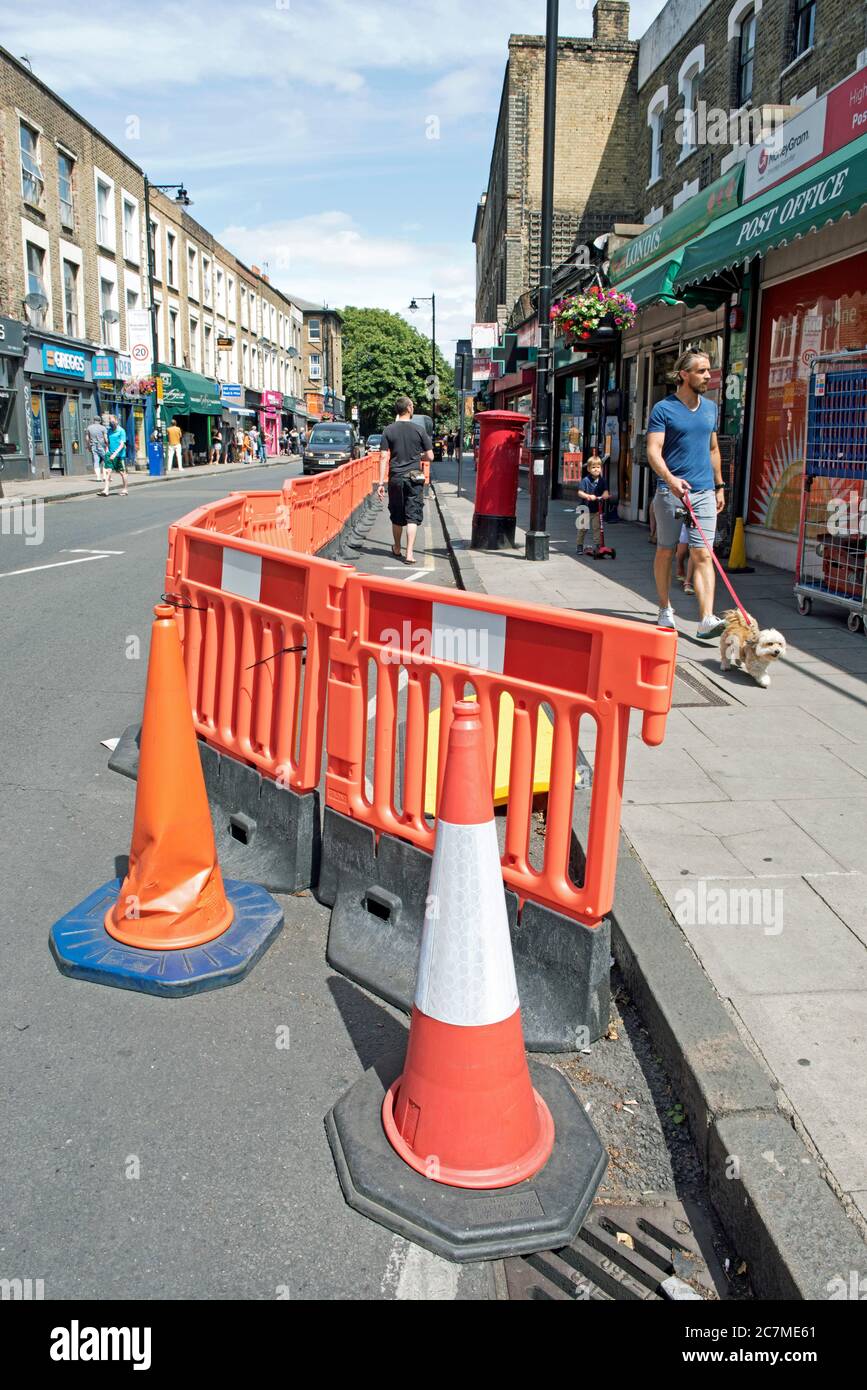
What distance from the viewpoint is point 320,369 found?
10281cm

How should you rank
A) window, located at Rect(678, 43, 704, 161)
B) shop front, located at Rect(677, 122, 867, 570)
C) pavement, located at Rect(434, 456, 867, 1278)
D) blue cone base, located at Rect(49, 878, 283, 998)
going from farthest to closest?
window, located at Rect(678, 43, 704, 161) → shop front, located at Rect(677, 122, 867, 570) → blue cone base, located at Rect(49, 878, 283, 998) → pavement, located at Rect(434, 456, 867, 1278)

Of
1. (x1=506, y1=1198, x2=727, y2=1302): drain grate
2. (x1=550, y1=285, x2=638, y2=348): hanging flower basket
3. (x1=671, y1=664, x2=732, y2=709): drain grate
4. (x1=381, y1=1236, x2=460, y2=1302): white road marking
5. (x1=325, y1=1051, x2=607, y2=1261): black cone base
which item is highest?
(x1=550, y1=285, x2=638, y2=348): hanging flower basket

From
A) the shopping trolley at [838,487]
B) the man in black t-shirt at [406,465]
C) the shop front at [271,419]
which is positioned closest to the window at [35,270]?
the man in black t-shirt at [406,465]

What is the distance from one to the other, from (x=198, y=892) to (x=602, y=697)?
1.60 meters

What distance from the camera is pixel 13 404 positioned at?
29.9m

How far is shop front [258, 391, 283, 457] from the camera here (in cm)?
7094

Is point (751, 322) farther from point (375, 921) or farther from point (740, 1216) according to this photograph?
point (740, 1216)

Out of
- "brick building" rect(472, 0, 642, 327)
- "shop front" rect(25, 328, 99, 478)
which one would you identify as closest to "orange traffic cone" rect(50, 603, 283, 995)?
"brick building" rect(472, 0, 642, 327)

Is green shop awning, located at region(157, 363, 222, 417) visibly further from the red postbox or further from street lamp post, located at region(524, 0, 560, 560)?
street lamp post, located at region(524, 0, 560, 560)

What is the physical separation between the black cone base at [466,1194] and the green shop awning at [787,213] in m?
7.81

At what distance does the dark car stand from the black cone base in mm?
34175

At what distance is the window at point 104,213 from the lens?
37.6m

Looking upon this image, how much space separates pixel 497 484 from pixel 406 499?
166 centimetres

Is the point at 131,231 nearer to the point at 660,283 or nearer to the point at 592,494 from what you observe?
the point at 592,494
